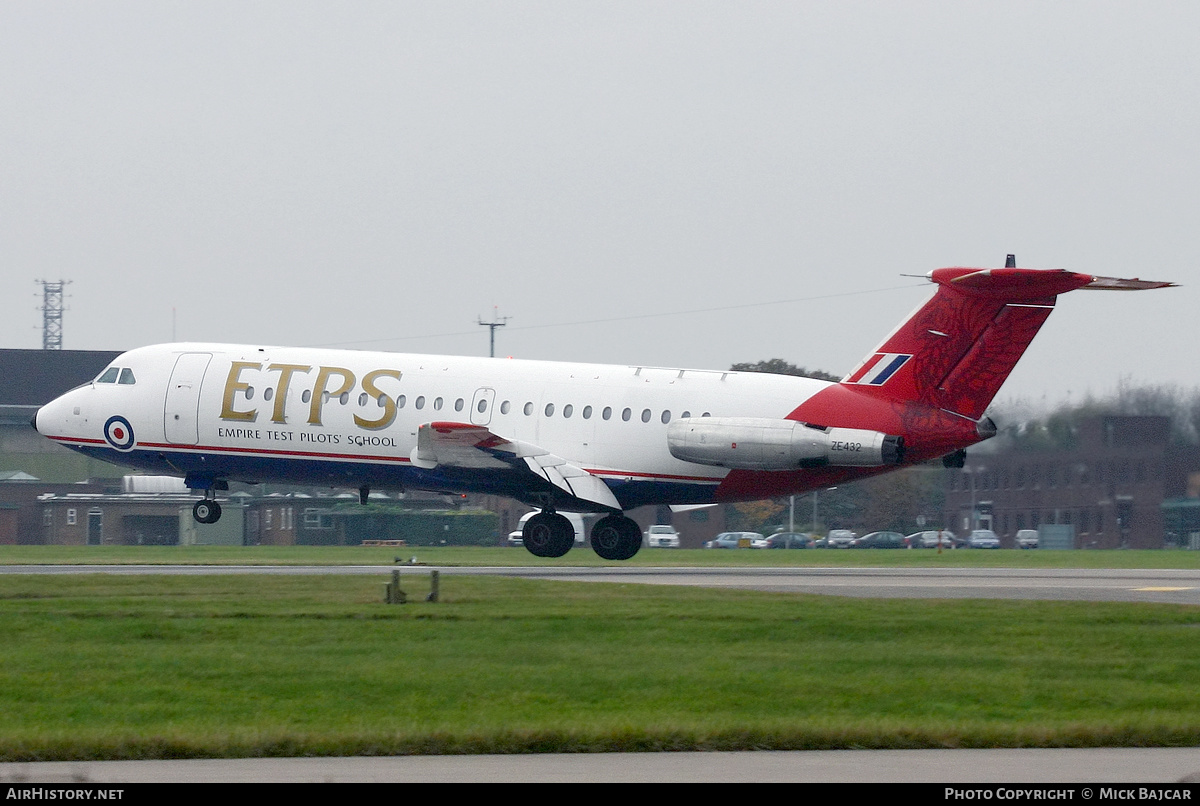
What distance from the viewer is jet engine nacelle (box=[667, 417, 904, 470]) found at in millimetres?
36188

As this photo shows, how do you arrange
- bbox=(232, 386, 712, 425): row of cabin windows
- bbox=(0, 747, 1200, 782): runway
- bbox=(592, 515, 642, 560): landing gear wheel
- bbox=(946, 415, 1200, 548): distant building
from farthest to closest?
bbox=(946, 415, 1200, 548): distant building < bbox=(592, 515, 642, 560): landing gear wheel < bbox=(232, 386, 712, 425): row of cabin windows < bbox=(0, 747, 1200, 782): runway

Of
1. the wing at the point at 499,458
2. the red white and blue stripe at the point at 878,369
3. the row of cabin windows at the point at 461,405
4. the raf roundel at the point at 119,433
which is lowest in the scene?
the wing at the point at 499,458

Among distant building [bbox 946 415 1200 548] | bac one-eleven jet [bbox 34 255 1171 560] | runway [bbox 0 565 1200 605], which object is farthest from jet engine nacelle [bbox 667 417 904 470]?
distant building [bbox 946 415 1200 548]

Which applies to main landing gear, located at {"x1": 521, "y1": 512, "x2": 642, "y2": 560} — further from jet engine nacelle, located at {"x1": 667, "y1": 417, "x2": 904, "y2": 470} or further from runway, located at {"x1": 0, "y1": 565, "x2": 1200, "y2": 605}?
jet engine nacelle, located at {"x1": 667, "y1": 417, "x2": 904, "y2": 470}

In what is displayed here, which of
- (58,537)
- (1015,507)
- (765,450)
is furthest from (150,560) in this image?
(58,537)

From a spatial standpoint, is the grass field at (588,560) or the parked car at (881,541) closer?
the grass field at (588,560)

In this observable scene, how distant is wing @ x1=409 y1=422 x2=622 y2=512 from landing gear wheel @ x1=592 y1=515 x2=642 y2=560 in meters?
1.54

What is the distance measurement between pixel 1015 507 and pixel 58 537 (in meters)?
48.1

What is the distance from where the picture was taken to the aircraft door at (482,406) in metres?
39.4

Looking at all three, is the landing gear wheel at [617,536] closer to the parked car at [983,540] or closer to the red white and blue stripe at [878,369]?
the red white and blue stripe at [878,369]

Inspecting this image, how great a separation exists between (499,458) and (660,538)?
149 ft

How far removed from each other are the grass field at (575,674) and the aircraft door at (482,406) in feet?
43.7

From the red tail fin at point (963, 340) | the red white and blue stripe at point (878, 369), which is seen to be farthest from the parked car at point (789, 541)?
the red tail fin at point (963, 340)

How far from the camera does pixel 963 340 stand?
36.0m
